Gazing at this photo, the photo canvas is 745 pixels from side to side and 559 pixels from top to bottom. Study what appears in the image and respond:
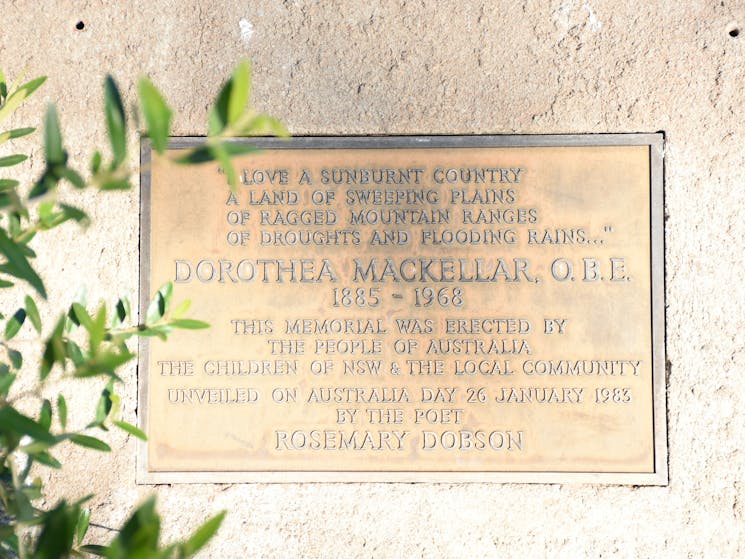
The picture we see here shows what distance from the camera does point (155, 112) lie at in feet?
2.73

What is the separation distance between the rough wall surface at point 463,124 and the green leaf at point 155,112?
1733 mm

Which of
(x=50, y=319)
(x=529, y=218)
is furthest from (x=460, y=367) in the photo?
(x=50, y=319)

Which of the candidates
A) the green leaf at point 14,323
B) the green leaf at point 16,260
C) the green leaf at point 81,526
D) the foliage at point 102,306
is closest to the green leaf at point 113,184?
the foliage at point 102,306

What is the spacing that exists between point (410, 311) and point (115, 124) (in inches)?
66.7

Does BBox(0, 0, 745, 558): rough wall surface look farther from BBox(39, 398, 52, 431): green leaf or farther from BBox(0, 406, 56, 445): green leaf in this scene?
BBox(0, 406, 56, 445): green leaf

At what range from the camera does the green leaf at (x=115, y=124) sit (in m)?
0.87

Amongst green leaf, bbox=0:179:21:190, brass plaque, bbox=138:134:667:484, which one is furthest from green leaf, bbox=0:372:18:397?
brass plaque, bbox=138:134:667:484

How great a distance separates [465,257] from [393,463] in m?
0.80

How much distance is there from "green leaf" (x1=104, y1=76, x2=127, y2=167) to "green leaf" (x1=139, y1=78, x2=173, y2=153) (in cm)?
5

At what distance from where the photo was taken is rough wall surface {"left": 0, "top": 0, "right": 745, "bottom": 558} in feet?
8.07

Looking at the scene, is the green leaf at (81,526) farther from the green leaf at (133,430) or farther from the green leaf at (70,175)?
the green leaf at (70,175)

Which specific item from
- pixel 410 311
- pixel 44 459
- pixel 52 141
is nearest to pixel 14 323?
pixel 44 459

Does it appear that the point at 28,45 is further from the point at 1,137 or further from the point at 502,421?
the point at 502,421

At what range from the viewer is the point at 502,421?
97.0 inches
